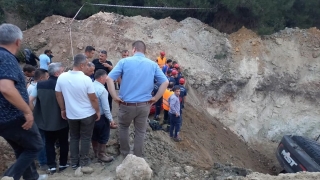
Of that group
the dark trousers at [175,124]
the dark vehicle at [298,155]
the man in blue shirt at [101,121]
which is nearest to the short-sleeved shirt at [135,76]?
the man in blue shirt at [101,121]

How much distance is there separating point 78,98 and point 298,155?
4.65 m

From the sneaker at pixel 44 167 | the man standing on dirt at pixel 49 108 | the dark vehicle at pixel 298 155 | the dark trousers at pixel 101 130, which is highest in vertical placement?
the man standing on dirt at pixel 49 108

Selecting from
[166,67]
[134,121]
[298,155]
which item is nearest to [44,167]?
[134,121]

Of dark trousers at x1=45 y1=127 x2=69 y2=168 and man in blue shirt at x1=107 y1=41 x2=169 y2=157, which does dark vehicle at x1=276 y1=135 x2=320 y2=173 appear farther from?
dark trousers at x1=45 y1=127 x2=69 y2=168

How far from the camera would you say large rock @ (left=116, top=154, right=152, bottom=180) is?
14.3 ft

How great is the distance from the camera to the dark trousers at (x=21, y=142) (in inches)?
149

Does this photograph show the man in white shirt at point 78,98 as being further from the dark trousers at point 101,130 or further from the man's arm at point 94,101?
the dark trousers at point 101,130

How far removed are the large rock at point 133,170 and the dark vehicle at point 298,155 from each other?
3.61 meters

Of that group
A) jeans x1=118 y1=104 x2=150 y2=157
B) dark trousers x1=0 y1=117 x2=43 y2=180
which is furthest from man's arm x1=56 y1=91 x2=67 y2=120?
dark trousers x1=0 y1=117 x2=43 y2=180

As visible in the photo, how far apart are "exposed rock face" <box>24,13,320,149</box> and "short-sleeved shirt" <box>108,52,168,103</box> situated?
661cm

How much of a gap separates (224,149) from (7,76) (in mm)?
7142

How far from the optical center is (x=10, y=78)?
3.52 m

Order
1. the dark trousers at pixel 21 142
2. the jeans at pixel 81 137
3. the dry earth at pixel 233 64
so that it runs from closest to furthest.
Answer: the dark trousers at pixel 21 142
the jeans at pixel 81 137
the dry earth at pixel 233 64

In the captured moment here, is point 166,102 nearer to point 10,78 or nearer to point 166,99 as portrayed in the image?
point 166,99
